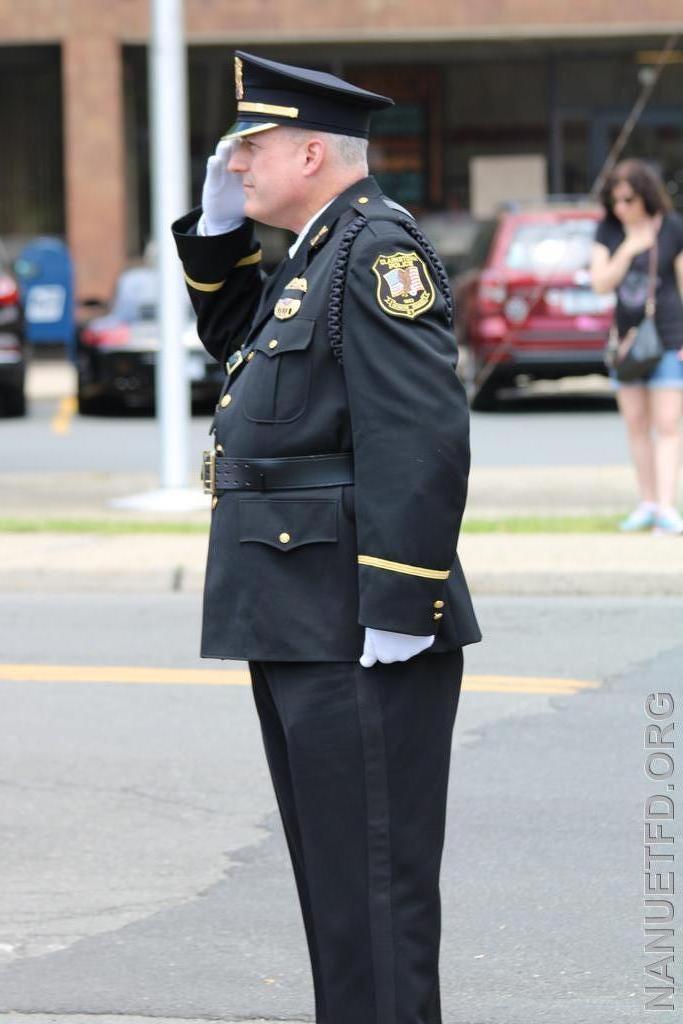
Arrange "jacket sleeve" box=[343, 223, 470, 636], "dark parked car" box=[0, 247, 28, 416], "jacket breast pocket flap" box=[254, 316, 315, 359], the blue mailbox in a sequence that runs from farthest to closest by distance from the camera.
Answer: the blue mailbox → "dark parked car" box=[0, 247, 28, 416] → "jacket breast pocket flap" box=[254, 316, 315, 359] → "jacket sleeve" box=[343, 223, 470, 636]

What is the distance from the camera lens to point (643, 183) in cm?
943

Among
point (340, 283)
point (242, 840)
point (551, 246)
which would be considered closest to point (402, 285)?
point (340, 283)

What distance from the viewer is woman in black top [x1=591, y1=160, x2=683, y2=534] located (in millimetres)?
9516

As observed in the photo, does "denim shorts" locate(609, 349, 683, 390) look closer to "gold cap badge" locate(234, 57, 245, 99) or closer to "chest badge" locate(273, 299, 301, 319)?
"gold cap badge" locate(234, 57, 245, 99)

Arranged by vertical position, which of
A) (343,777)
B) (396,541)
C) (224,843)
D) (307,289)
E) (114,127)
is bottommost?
(224,843)

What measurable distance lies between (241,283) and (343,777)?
3.22 feet

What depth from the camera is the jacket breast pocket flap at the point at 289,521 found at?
303 cm

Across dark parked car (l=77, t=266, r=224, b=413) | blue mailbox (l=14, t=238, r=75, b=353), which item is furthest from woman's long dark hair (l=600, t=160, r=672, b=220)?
blue mailbox (l=14, t=238, r=75, b=353)

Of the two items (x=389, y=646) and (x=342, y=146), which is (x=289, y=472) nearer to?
(x=389, y=646)

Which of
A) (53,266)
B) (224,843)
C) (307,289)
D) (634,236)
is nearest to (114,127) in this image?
(53,266)

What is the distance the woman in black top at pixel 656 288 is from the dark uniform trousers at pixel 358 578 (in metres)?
6.56

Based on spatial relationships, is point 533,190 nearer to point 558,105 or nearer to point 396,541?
point 558,105

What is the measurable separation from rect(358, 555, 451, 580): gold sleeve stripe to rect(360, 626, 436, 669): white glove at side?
0.10m

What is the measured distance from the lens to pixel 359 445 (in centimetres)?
297
